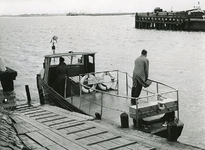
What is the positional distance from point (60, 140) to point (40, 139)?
450 millimetres

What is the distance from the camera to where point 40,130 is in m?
7.32

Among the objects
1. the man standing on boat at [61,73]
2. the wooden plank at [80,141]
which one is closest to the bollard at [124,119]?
the wooden plank at [80,141]

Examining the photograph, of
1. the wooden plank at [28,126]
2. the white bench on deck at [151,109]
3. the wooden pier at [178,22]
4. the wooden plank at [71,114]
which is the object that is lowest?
the wooden plank at [71,114]

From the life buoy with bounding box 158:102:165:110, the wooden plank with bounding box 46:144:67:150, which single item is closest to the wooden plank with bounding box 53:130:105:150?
the wooden plank with bounding box 46:144:67:150

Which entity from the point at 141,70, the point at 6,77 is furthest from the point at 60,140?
the point at 6,77

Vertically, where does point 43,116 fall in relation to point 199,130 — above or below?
above

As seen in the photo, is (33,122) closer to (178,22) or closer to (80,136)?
(80,136)

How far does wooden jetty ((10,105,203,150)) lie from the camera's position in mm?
6332

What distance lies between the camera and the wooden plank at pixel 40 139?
6.43 metres

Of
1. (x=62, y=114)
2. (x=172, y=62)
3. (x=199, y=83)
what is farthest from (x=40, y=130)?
(x=172, y=62)

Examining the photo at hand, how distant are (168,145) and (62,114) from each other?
3.77 m

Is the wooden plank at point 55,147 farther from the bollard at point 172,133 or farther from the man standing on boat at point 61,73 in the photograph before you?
the man standing on boat at point 61,73

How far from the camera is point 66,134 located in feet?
23.1

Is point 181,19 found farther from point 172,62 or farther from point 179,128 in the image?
point 179,128
